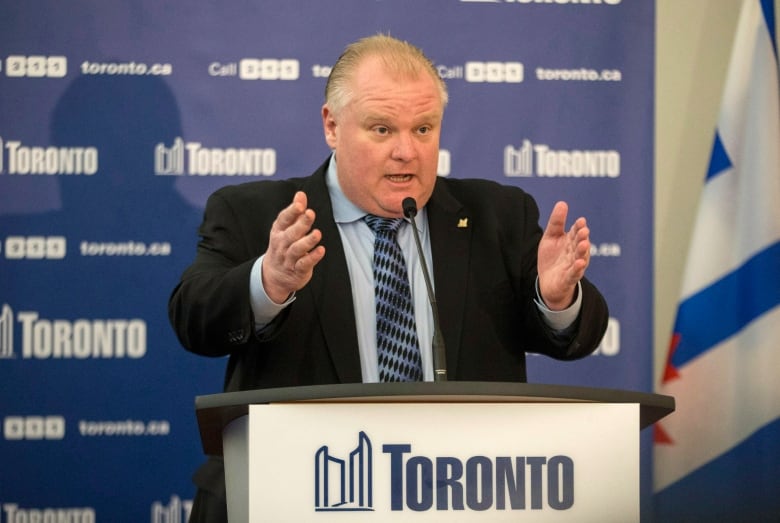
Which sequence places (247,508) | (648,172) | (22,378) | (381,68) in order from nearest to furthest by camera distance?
(247,508)
(381,68)
(22,378)
(648,172)

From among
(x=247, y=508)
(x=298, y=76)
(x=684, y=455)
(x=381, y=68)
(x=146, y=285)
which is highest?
(x=298, y=76)

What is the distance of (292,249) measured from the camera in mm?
2197

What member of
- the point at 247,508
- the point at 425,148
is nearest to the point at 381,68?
the point at 425,148

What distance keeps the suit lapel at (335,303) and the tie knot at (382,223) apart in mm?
98

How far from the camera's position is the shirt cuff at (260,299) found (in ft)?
7.88

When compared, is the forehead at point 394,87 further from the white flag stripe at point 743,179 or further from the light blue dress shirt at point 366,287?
the white flag stripe at point 743,179

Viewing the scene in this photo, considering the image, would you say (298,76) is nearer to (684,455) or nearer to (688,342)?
(688,342)

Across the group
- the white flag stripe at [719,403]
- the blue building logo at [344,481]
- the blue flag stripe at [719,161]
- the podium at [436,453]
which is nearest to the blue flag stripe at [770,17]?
the blue flag stripe at [719,161]

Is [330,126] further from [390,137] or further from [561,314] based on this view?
[561,314]

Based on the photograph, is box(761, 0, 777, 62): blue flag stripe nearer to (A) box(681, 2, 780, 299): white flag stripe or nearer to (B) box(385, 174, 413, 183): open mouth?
(A) box(681, 2, 780, 299): white flag stripe

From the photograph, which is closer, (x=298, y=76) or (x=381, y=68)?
(x=381, y=68)

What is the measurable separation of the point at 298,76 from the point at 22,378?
1.63 m

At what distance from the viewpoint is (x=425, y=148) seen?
111 inches

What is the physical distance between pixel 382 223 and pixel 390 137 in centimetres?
22
